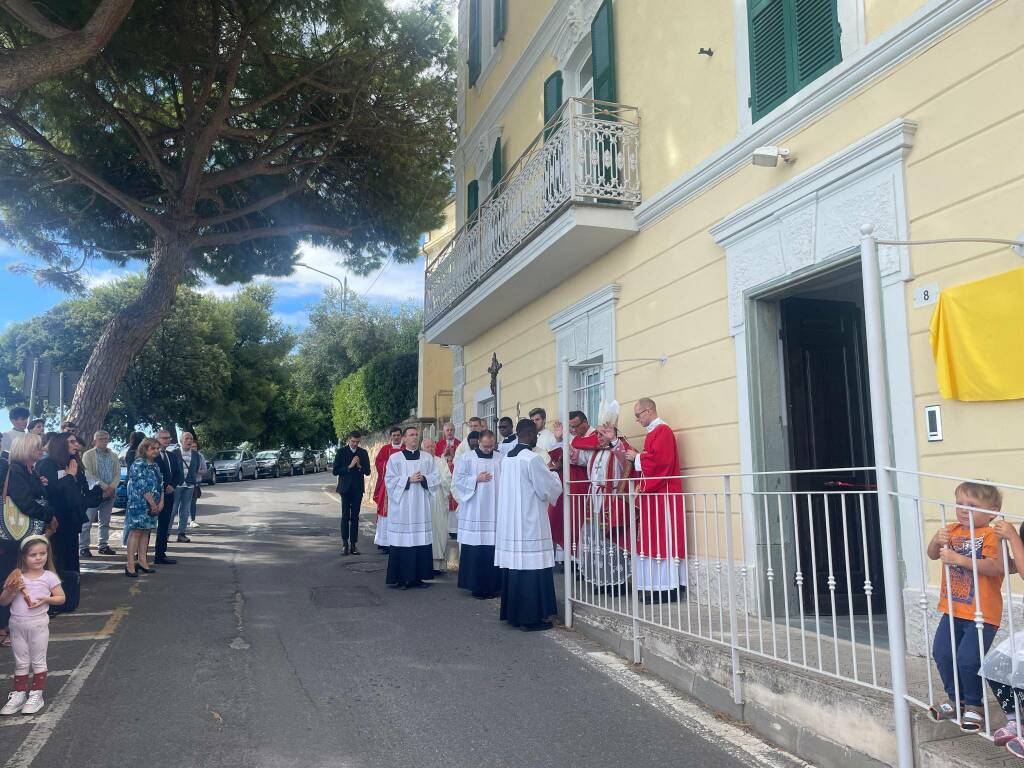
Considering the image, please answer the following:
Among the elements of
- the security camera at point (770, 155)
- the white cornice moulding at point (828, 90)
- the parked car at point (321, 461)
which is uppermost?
the white cornice moulding at point (828, 90)

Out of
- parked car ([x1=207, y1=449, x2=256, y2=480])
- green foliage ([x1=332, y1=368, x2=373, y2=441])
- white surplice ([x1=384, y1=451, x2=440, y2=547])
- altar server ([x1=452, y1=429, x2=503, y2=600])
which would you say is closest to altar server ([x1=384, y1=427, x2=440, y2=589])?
white surplice ([x1=384, y1=451, x2=440, y2=547])

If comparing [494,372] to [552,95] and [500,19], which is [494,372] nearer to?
[552,95]

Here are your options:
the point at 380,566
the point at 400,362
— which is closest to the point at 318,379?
the point at 400,362

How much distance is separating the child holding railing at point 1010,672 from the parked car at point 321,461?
4524cm

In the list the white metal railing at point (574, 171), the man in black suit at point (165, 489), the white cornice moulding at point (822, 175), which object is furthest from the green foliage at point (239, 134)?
the white cornice moulding at point (822, 175)

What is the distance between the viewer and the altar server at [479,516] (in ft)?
27.6

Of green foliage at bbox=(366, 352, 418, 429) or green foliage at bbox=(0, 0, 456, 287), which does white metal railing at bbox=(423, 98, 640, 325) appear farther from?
green foliage at bbox=(366, 352, 418, 429)

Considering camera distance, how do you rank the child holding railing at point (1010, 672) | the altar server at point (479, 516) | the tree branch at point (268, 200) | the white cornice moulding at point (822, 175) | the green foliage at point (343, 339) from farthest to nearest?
1. the green foliage at point (343, 339)
2. the tree branch at point (268, 200)
3. the altar server at point (479, 516)
4. the white cornice moulding at point (822, 175)
5. the child holding railing at point (1010, 672)

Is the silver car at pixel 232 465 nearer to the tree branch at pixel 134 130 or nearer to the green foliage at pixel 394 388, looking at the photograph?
the green foliage at pixel 394 388

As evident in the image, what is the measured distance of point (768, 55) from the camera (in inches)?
258

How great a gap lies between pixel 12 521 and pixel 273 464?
3308 cm

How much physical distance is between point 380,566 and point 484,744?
656cm

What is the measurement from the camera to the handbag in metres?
5.93

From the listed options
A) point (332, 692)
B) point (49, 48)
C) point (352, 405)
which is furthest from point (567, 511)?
point (352, 405)
